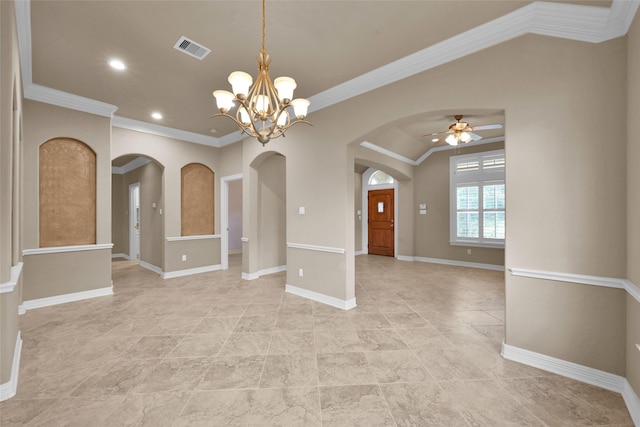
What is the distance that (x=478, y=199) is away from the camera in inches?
248

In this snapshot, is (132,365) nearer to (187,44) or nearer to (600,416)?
(187,44)

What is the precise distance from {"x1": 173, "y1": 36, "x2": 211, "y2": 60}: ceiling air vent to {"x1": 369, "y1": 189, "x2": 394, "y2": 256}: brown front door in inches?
248

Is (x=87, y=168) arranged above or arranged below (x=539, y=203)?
above

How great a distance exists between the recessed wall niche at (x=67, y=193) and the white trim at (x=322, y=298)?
3.33 m

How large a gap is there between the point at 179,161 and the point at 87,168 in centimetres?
161

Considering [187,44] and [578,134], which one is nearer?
[578,134]

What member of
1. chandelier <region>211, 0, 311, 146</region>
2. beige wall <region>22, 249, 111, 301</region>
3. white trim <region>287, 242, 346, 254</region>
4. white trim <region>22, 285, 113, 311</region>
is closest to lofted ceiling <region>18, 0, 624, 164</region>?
chandelier <region>211, 0, 311, 146</region>

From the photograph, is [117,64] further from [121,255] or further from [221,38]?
[121,255]

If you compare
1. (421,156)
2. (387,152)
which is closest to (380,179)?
(421,156)

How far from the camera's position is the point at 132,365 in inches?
89.1

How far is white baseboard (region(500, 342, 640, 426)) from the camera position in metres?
1.75

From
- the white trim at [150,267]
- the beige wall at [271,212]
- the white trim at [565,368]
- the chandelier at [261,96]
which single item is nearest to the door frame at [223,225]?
the beige wall at [271,212]

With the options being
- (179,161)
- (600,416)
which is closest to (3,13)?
(179,161)

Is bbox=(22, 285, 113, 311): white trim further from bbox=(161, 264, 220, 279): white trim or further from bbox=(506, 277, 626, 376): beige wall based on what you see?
bbox=(506, 277, 626, 376): beige wall
